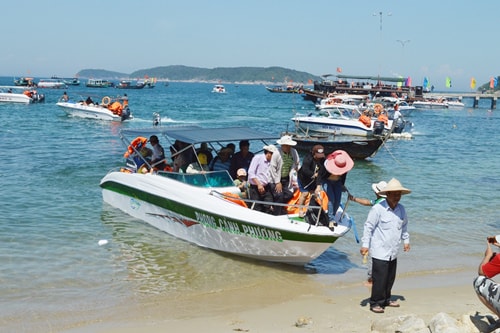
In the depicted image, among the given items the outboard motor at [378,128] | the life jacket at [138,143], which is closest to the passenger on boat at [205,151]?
the life jacket at [138,143]

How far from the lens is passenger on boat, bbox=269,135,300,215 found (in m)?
9.70

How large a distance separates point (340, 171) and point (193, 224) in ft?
10.0

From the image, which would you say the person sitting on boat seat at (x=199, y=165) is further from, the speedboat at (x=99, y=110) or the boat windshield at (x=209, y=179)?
the speedboat at (x=99, y=110)

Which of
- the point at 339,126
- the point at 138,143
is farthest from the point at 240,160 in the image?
the point at 339,126

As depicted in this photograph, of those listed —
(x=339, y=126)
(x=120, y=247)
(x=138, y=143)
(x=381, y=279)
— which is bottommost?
(x=120, y=247)

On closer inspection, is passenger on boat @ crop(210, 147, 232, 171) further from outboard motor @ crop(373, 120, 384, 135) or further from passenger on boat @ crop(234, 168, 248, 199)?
outboard motor @ crop(373, 120, 384, 135)

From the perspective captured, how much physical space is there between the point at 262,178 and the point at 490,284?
4.32 meters

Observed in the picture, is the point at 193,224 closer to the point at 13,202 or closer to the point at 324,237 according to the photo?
the point at 324,237

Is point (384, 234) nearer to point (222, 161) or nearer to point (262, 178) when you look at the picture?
point (262, 178)

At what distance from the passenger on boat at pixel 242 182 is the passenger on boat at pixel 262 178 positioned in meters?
0.55

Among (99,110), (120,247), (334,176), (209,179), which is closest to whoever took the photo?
(334,176)

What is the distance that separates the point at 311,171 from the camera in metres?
9.41

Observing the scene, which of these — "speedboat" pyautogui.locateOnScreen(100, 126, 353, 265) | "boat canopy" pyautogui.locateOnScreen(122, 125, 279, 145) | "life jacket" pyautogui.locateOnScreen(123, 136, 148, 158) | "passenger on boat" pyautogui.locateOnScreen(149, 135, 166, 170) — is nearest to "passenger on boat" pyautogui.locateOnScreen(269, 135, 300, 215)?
"speedboat" pyautogui.locateOnScreen(100, 126, 353, 265)

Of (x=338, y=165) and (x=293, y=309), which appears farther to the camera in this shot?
(x=338, y=165)
